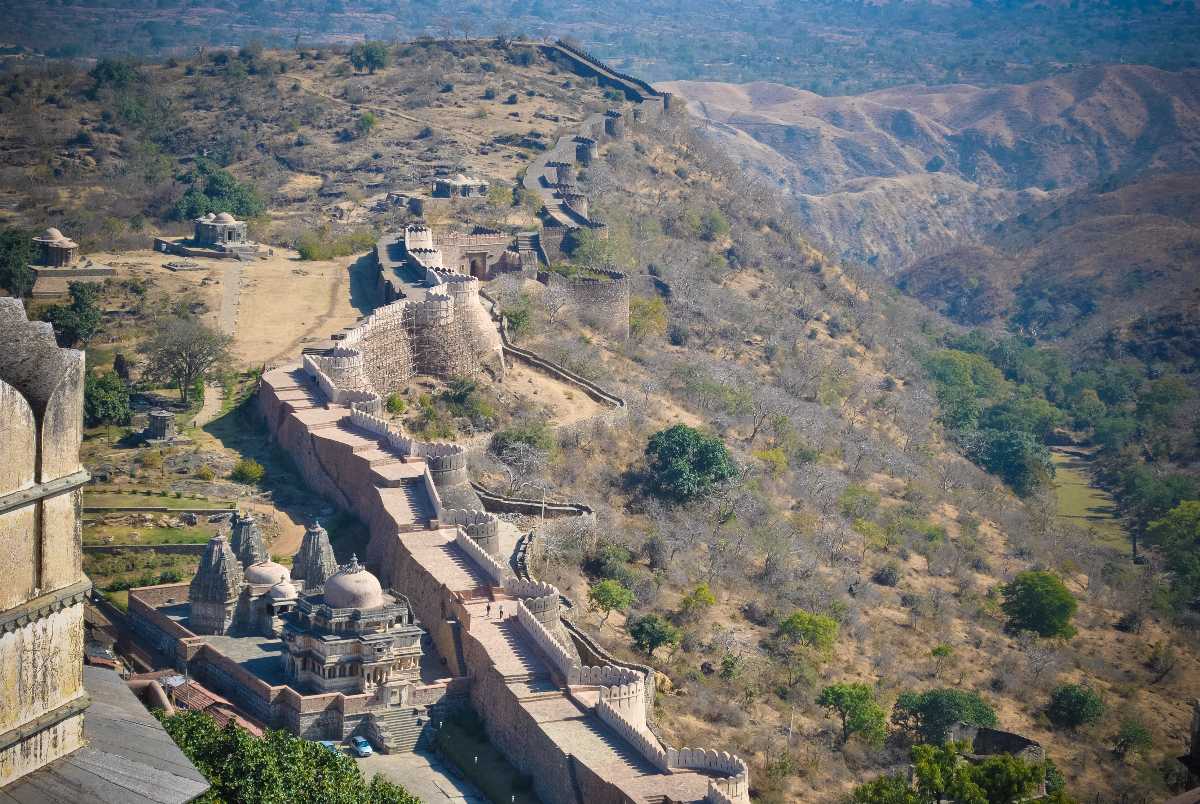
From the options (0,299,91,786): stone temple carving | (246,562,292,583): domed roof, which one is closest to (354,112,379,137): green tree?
(246,562,292,583): domed roof

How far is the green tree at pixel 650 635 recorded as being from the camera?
38.5 metres

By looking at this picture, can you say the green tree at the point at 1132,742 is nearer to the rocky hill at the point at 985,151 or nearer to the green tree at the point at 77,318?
the green tree at the point at 77,318

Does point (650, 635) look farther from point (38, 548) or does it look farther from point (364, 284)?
point (364, 284)

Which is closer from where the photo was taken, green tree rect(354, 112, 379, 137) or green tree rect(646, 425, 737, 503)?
green tree rect(646, 425, 737, 503)

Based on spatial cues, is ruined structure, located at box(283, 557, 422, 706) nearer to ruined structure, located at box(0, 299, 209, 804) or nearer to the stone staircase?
the stone staircase

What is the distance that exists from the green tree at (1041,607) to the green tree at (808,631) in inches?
388

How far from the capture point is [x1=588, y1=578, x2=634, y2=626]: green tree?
1559 inches

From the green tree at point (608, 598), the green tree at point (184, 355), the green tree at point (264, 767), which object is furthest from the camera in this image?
the green tree at point (184, 355)

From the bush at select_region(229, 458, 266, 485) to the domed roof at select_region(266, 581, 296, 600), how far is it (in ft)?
29.0

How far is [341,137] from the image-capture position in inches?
3501

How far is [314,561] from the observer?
3341 cm

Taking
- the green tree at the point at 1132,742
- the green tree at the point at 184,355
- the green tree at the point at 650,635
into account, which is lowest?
the green tree at the point at 1132,742

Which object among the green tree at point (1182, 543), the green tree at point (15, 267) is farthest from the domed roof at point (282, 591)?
the green tree at point (1182, 543)

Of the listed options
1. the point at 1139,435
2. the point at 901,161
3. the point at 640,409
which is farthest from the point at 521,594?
the point at 901,161
